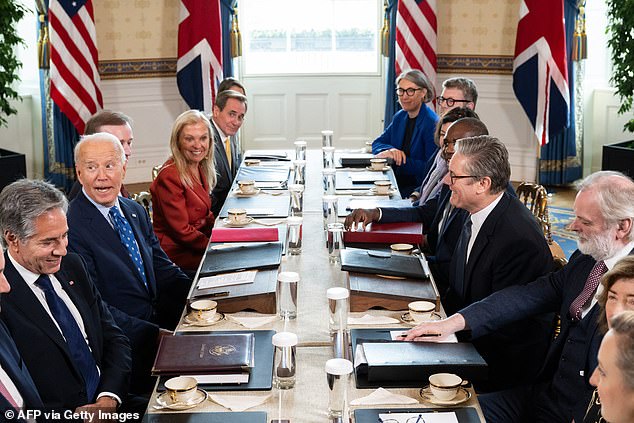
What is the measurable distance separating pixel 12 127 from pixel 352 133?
3.73 metres

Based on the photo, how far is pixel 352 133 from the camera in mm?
9789

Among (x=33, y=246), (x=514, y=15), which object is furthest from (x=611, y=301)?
(x=514, y=15)

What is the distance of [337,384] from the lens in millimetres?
2336

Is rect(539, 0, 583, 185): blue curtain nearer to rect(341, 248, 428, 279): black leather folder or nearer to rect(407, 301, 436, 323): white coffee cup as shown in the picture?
rect(341, 248, 428, 279): black leather folder

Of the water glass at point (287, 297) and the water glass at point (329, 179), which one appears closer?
the water glass at point (287, 297)

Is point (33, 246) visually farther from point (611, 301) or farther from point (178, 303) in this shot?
point (611, 301)

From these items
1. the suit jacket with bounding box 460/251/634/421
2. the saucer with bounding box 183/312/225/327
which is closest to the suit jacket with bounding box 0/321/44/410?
the saucer with bounding box 183/312/225/327

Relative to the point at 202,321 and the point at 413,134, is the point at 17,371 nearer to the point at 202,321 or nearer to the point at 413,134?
the point at 202,321

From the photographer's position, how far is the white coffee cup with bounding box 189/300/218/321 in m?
3.09

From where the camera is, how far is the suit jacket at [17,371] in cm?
257

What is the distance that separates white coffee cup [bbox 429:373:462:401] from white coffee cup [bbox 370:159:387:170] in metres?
3.49

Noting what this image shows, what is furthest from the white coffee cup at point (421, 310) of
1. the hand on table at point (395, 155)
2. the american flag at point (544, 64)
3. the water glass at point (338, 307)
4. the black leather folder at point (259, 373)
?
the american flag at point (544, 64)

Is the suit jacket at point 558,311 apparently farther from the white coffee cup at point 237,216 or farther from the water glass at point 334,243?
the white coffee cup at point 237,216

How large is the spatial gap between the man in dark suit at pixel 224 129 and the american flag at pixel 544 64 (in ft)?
11.9
